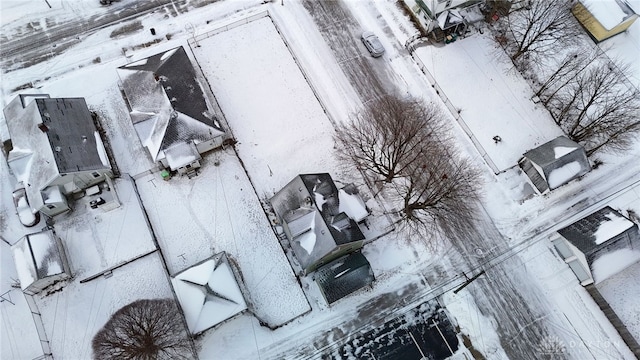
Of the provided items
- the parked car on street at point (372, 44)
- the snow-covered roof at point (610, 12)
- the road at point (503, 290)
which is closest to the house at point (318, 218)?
the road at point (503, 290)

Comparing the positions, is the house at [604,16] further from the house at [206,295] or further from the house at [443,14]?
the house at [206,295]

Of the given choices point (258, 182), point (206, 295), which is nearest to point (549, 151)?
point (258, 182)

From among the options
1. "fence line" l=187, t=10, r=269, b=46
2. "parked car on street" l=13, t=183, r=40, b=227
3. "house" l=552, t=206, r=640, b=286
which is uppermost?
"fence line" l=187, t=10, r=269, b=46

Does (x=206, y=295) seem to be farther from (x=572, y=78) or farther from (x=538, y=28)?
(x=538, y=28)

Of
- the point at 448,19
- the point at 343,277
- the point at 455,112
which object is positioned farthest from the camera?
the point at 448,19

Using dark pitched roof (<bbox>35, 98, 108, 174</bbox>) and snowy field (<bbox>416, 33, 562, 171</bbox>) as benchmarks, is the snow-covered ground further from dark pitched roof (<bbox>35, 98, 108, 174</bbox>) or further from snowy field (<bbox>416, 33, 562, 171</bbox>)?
dark pitched roof (<bbox>35, 98, 108, 174</bbox>)

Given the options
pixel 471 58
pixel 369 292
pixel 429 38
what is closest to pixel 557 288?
pixel 369 292

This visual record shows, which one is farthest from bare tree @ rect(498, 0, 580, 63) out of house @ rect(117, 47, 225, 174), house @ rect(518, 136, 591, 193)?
house @ rect(117, 47, 225, 174)
